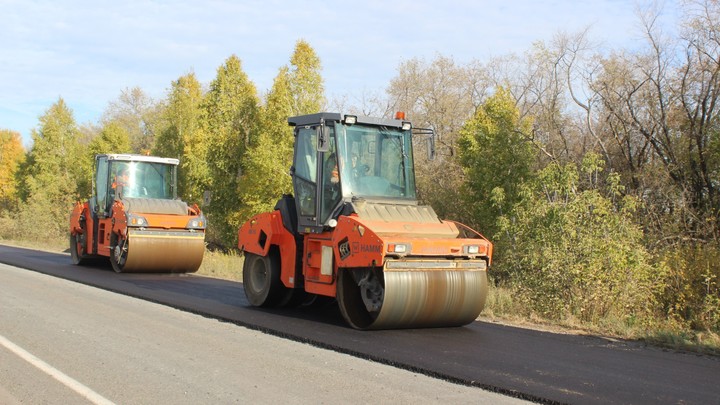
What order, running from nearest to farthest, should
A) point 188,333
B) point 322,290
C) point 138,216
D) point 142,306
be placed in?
1. point 188,333
2. point 322,290
3. point 142,306
4. point 138,216

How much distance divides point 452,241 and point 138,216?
29.9 ft

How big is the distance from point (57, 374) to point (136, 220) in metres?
9.71

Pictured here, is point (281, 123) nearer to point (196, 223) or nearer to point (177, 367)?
point (196, 223)

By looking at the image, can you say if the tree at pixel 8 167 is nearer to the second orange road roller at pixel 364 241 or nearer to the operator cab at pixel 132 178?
the operator cab at pixel 132 178

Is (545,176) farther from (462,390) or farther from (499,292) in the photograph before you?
(462,390)

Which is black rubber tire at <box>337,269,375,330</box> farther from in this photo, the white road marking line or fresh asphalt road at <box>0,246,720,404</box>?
the white road marking line

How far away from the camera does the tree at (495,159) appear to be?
24.8m

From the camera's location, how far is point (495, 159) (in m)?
25.1

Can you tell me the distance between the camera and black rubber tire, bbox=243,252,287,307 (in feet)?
34.4

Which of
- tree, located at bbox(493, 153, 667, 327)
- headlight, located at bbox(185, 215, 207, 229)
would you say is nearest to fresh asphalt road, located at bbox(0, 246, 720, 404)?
tree, located at bbox(493, 153, 667, 327)

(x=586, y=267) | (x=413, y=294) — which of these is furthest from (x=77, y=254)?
(x=586, y=267)

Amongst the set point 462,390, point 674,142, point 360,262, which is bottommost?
point 462,390

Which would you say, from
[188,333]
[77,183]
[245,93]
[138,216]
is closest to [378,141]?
[188,333]

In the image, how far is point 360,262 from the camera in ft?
27.6
